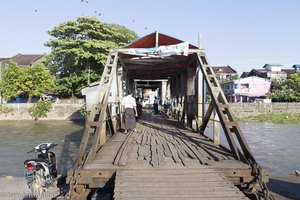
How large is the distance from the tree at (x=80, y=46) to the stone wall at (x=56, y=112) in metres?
2.17

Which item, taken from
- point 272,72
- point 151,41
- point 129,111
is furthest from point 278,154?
point 272,72

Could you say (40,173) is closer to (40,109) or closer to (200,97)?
(200,97)

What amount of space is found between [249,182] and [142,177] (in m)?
1.98

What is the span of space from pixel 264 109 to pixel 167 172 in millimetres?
44061

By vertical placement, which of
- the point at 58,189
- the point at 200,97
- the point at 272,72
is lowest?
the point at 58,189

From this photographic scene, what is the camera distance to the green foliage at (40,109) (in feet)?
134

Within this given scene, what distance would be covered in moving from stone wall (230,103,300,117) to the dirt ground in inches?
1465

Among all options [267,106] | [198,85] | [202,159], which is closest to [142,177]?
[202,159]

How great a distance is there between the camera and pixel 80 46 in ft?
124

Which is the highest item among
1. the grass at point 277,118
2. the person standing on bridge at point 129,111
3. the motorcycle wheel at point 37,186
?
the person standing on bridge at point 129,111

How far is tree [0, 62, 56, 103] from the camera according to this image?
41.4 meters

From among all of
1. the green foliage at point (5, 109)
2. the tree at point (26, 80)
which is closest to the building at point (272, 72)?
the tree at point (26, 80)

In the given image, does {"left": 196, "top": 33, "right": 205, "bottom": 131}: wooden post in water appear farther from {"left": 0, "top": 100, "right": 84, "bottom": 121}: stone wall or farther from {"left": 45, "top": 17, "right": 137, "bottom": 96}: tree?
{"left": 0, "top": 100, "right": 84, "bottom": 121}: stone wall

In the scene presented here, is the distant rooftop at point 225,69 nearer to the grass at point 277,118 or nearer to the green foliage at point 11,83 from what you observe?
the grass at point 277,118
